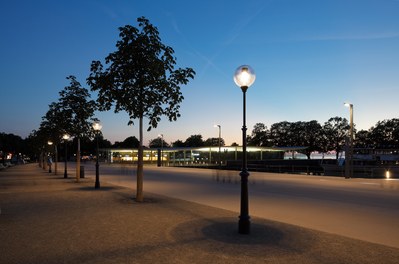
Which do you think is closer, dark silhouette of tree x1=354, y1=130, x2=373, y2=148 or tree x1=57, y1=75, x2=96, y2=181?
tree x1=57, y1=75, x2=96, y2=181

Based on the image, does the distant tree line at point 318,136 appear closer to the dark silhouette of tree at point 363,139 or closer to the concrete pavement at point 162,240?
the dark silhouette of tree at point 363,139

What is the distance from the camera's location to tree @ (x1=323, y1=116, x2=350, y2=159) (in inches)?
4729

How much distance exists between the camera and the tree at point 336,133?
120 m

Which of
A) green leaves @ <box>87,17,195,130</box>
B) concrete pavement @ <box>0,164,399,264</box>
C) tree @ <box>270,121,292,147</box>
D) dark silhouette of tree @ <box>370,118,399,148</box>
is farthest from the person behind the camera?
tree @ <box>270,121,292,147</box>

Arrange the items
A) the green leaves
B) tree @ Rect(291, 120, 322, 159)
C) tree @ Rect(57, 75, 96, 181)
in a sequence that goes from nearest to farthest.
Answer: the green leaves, tree @ Rect(57, 75, 96, 181), tree @ Rect(291, 120, 322, 159)

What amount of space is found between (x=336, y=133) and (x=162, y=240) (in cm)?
12429

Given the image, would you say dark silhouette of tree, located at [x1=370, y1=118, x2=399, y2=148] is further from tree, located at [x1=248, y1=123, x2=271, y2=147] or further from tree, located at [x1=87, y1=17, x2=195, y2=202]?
tree, located at [x1=87, y1=17, x2=195, y2=202]

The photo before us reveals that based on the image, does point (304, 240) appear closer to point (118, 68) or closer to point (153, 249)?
point (153, 249)

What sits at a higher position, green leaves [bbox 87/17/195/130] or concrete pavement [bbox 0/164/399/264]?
green leaves [bbox 87/17/195/130]

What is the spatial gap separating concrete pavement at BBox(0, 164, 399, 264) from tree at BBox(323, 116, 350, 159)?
119617 millimetres

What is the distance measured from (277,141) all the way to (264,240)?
126m

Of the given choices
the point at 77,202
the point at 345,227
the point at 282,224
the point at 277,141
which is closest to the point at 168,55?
the point at 77,202

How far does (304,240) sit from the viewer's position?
23.2ft

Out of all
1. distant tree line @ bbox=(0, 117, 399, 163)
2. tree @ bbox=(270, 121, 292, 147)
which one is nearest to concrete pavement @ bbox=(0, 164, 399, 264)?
distant tree line @ bbox=(0, 117, 399, 163)
